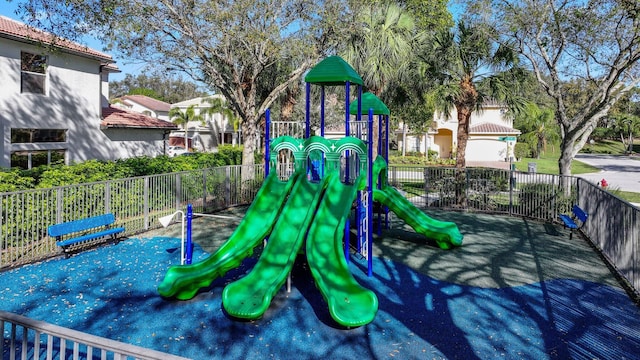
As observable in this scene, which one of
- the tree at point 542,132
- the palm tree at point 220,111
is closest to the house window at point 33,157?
the palm tree at point 220,111

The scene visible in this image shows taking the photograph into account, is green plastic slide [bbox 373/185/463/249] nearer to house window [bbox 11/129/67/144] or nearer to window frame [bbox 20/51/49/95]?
house window [bbox 11/129/67/144]

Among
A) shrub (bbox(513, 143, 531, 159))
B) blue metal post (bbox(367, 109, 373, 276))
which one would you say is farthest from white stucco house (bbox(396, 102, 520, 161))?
blue metal post (bbox(367, 109, 373, 276))

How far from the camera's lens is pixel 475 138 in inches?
1706

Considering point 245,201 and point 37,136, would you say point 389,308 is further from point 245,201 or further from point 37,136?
point 37,136

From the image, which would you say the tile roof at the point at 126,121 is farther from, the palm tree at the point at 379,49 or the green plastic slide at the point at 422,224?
the green plastic slide at the point at 422,224

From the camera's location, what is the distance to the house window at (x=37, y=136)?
14.9 meters

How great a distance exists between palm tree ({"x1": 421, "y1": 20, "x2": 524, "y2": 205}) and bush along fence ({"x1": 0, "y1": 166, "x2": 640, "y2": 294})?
95 cm

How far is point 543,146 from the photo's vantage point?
47.8m

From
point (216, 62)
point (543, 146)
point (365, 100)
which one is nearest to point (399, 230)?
point (365, 100)

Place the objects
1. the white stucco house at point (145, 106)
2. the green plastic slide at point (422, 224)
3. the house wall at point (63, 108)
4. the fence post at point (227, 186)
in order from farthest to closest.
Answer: the white stucco house at point (145, 106)
the fence post at point (227, 186)
the house wall at point (63, 108)
the green plastic slide at point (422, 224)

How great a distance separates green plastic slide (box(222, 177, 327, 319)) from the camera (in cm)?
599

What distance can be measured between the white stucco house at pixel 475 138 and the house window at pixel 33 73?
3242 cm

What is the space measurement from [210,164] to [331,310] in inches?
540

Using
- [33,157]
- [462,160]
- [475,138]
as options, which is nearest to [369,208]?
[462,160]
